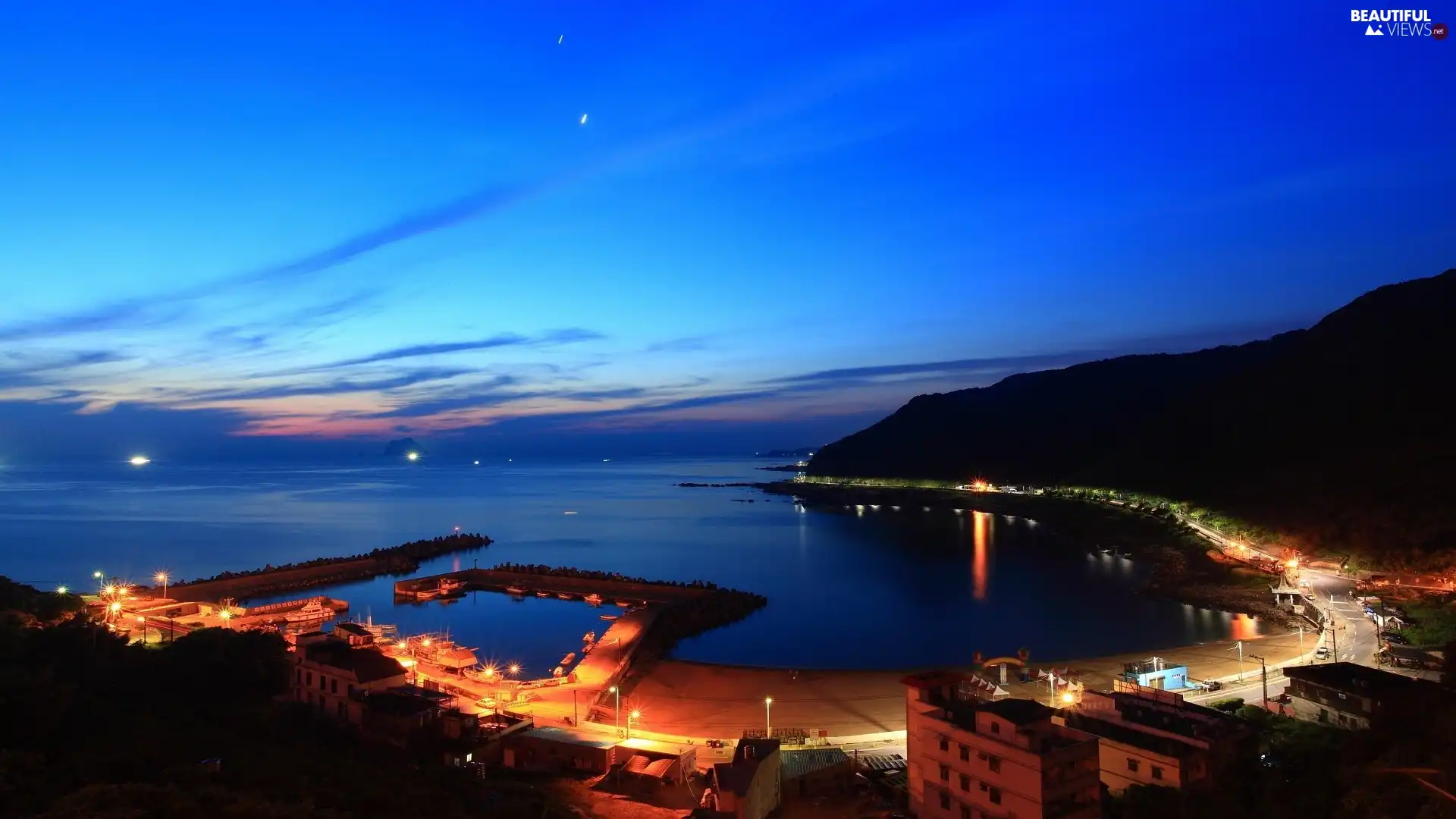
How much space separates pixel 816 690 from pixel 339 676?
29.8 ft

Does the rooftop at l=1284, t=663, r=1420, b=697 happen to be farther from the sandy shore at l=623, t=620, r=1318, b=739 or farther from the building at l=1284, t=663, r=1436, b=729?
the sandy shore at l=623, t=620, r=1318, b=739

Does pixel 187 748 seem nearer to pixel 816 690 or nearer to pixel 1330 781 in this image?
pixel 816 690

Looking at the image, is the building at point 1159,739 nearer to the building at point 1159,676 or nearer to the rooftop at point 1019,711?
the rooftop at point 1019,711

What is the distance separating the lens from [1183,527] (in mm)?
39938

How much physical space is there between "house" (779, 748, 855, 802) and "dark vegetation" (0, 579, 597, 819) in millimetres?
3105

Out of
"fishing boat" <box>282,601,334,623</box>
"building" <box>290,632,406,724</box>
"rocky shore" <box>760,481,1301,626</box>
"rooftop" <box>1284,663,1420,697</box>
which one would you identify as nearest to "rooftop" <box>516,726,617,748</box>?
"building" <box>290,632,406,724</box>

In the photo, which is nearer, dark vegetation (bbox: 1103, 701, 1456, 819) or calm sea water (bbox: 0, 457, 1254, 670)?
dark vegetation (bbox: 1103, 701, 1456, 819)

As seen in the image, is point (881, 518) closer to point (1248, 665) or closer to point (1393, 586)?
point (1393, 586)

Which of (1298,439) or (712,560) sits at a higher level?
(1298,439)

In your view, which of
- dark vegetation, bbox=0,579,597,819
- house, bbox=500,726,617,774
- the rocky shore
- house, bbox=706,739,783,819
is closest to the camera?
dark vegetation, bbox=0,579,597,819

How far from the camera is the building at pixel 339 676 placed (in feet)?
44.0

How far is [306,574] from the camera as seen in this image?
108ft

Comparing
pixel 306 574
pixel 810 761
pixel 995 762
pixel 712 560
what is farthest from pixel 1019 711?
pixel 306 574

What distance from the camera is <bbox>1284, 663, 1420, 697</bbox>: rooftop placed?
12.1m
